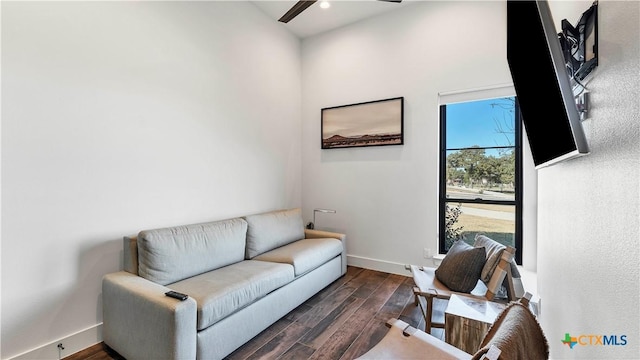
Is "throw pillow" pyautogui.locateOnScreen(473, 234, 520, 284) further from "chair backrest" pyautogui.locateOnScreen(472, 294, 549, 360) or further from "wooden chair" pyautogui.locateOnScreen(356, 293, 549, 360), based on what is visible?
"chair backrest" pyautogui.locateOnScreen(472, 294, 549, 360)

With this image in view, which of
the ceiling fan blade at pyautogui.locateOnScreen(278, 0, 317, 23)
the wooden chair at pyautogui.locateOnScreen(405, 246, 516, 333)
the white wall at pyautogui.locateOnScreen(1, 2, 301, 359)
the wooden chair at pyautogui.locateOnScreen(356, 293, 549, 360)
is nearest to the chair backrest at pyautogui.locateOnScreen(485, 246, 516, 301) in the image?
the wooden chair at pyautogui.locateOnScreen(405, 246, 516, 333)

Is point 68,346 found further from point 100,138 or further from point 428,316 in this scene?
point 428,316

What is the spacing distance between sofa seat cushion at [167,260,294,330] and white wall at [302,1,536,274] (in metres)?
1.66

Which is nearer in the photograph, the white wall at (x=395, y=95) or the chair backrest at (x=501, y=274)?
the chair backrest at (x=501, y=274)

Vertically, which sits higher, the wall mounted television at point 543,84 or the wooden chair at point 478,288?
the wall mounted television at point 543,84

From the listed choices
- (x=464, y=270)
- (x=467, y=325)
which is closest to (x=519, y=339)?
(x=467, y=325)

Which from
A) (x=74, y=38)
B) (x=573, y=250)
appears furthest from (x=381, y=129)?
(x=74, y=38)

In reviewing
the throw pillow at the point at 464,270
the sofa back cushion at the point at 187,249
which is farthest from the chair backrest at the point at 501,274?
the sofa back cushion at the point at 187,249

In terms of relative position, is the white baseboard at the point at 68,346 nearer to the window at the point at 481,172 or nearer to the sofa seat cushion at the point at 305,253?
the sofa seat cushion at the point at 305,253

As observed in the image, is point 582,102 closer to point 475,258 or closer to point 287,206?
point 475,258

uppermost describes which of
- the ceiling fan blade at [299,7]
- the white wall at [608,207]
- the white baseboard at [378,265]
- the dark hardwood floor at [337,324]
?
the ceiling fan blade at [299,7]

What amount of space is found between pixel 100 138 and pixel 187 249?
1126 mm

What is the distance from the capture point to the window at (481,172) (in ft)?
10.5

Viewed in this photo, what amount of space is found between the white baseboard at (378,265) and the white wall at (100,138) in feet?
5.89
